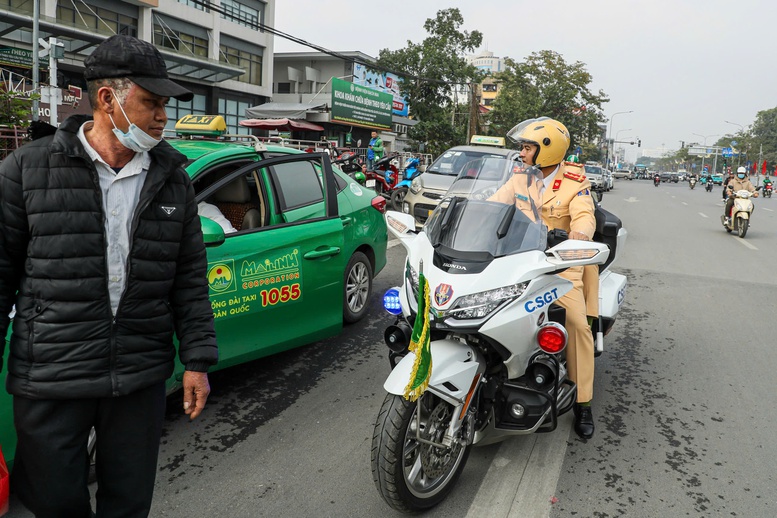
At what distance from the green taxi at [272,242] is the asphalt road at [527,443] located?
390mm

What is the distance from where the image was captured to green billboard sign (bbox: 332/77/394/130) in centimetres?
3264

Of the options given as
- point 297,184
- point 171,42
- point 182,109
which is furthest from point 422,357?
point 171,42

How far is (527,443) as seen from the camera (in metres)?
3.70

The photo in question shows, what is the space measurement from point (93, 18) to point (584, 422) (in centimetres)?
2858

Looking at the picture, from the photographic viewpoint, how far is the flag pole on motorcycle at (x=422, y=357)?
8.64ft

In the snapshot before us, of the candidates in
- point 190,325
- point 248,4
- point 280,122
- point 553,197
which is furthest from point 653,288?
point 248,4

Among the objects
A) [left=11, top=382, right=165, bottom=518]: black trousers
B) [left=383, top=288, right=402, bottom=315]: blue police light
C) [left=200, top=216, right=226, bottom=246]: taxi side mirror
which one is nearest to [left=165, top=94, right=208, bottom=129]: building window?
[left=200, top=216, right=226, bottom=246]: taxi side mirror

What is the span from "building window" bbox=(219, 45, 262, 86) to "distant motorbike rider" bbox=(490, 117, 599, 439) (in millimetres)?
32900

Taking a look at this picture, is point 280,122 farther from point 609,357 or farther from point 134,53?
point 134,53

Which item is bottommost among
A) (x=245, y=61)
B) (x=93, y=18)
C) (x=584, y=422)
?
(x=584, y=422)

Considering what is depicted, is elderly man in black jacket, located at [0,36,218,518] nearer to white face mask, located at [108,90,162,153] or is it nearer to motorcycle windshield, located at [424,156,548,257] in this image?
white face mask, located at [108,90,162,153]

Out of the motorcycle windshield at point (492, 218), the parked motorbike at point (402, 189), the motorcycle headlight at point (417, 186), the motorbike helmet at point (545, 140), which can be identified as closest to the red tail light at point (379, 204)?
the motorbike helmet at point (545, 140)

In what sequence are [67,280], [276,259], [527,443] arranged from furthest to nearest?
[276,259], [527,443], [67,280]

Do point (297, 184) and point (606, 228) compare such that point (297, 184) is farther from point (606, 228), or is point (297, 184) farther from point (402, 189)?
point (402, 189)
